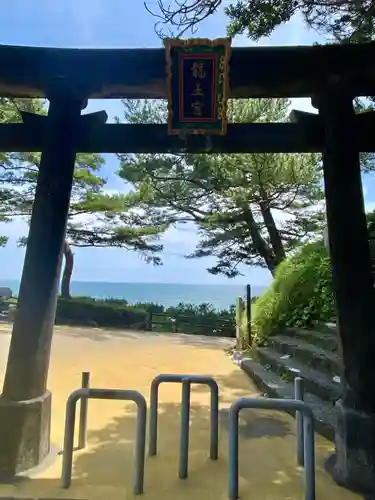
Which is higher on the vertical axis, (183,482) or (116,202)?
(116,202)

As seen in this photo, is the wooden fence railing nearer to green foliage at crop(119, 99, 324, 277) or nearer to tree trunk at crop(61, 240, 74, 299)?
green foliage at crop(119, 99, 324, 277)

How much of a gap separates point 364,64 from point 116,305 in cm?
1197

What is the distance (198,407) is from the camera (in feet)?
13.6

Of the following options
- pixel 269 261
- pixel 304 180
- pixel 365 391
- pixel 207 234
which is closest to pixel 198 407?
pixel 365 391

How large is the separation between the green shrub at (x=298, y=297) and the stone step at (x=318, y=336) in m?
0.21

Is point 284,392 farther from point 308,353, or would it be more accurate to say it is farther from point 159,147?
point 159,147

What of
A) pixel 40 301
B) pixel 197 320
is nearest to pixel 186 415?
pixel 40 301

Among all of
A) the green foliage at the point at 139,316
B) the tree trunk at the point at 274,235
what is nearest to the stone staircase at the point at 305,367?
the tree trunk at the point at 274,235

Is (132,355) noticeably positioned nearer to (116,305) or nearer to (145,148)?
(145,148)

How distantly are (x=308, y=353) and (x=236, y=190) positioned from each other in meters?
5.88

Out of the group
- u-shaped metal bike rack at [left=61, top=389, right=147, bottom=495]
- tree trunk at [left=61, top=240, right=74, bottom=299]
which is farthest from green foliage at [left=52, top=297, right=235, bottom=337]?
u-shaped metal bike rack at [left=61, top=389, right=147, bottom=495]

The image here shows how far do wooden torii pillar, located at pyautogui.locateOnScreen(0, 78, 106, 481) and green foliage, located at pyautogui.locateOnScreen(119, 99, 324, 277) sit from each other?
600 centimetres

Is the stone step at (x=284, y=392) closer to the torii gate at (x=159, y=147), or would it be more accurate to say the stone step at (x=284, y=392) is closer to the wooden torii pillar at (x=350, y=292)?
the wooden torii pillar at (x=350, y=292)

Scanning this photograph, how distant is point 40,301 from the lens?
9.24 ft
